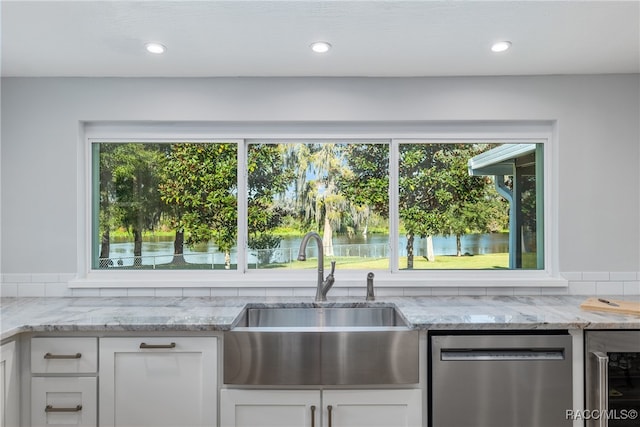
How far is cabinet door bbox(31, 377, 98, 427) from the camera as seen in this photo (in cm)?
185

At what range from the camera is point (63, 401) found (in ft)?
6.10

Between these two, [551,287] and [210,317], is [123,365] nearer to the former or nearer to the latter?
[210,317]

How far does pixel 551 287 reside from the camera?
8.13 feet

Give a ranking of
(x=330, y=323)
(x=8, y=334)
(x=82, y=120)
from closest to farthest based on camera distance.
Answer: (x=8, y=334) → (x=330, y=323) → (x=82, y=120)

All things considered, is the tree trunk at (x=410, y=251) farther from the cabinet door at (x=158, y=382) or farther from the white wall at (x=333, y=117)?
the cabinet door at (x=158, y=382)

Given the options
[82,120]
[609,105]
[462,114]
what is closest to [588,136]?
[609,105]

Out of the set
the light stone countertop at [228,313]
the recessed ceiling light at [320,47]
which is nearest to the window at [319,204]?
the light stone countertop at [228,313]

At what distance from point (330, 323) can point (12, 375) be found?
153cm

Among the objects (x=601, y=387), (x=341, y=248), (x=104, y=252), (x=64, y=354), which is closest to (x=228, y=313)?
(x=64, y=354)

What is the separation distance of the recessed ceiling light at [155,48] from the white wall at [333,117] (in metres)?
0.39

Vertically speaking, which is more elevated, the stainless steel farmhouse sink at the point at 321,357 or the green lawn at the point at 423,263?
the green lawn at the point at 423,263

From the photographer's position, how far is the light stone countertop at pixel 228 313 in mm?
1833

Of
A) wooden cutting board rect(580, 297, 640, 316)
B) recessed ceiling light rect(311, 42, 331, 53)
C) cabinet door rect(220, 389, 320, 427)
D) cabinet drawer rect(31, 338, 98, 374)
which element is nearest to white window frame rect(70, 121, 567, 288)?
wooden cutting board rect(580, 297, 640, 316)

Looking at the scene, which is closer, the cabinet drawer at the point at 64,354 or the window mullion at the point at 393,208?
the cabinet drawer at the point at 64,354
